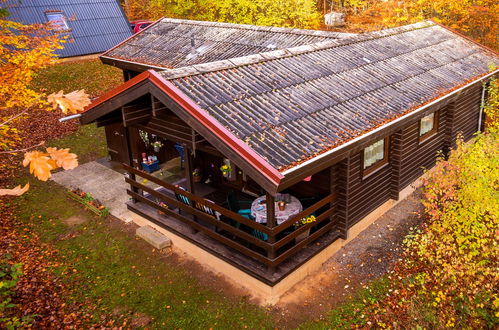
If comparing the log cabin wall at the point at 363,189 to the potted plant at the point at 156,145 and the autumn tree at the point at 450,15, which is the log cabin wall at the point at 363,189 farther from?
the autumn tree at the point at 450,15

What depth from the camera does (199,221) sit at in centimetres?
1068

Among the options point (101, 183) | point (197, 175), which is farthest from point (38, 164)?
point (101, 183)

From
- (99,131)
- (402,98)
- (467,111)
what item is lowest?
(99,131)

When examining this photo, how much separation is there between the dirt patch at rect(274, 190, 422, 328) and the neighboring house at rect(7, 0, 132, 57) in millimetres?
23106

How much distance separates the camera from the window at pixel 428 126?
13.3 metres

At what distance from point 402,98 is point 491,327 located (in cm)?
598

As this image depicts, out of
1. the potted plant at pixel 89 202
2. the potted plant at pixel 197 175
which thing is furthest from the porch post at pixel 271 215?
the potted plant at pixel 89 202

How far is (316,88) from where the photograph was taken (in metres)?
10.3

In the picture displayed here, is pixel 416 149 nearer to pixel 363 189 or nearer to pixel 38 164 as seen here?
pixel 363 189

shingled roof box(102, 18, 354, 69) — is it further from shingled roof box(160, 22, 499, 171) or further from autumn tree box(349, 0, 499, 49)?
autumn tree box(349, 0, 499, 49)

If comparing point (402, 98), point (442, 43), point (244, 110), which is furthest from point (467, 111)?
point (244, 110)

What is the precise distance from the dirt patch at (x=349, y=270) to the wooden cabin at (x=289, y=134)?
A: 505 mm

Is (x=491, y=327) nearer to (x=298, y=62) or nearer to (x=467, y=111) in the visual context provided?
(x=298, y=62)

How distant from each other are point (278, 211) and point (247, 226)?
0.87 metres
